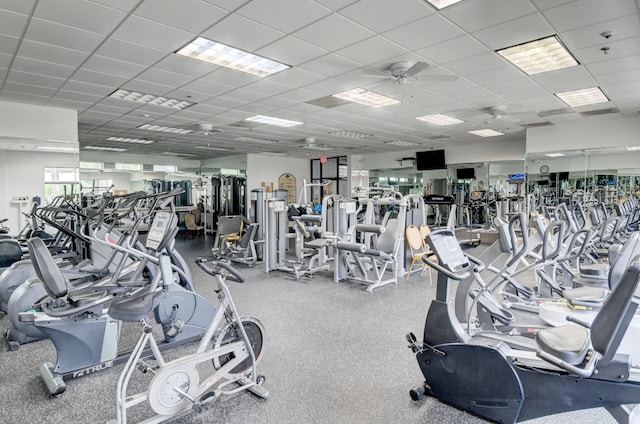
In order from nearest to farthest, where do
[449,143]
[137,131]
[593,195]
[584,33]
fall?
[584,33] < [593,195] < [137,131] < [449,143]

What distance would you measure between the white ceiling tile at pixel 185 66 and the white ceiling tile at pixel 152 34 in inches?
12.7

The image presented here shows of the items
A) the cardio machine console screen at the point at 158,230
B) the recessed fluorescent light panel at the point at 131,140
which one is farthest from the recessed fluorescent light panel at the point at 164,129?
the cardio machine console screen at the point at 158,230

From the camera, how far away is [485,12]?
3.17 m

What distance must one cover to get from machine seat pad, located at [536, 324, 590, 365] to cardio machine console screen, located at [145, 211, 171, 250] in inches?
102

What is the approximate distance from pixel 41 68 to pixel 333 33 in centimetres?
364

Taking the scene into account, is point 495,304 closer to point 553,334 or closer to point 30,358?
point 553,334

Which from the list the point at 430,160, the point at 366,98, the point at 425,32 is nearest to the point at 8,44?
the point at 425,32

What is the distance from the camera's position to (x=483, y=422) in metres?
2.23

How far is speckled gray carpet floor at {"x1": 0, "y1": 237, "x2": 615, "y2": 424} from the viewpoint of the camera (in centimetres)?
233

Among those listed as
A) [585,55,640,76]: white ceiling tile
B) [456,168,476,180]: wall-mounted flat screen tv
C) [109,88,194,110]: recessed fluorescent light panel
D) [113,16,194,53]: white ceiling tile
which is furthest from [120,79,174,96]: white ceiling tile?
[456,168,476,180]: wall-mounted flat screen tv

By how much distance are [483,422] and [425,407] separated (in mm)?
348

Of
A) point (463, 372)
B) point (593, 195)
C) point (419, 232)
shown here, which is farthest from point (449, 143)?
point (463, 372)

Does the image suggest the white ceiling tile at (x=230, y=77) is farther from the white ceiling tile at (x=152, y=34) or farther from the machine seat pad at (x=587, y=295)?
the machine seat pad at (x=587, y=295)

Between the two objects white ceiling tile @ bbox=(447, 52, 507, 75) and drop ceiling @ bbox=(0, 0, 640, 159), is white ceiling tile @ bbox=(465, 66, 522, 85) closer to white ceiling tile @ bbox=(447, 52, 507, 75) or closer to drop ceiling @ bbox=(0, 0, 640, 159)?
drop ceiling @ bbox=(0, 0, 640, 159)
